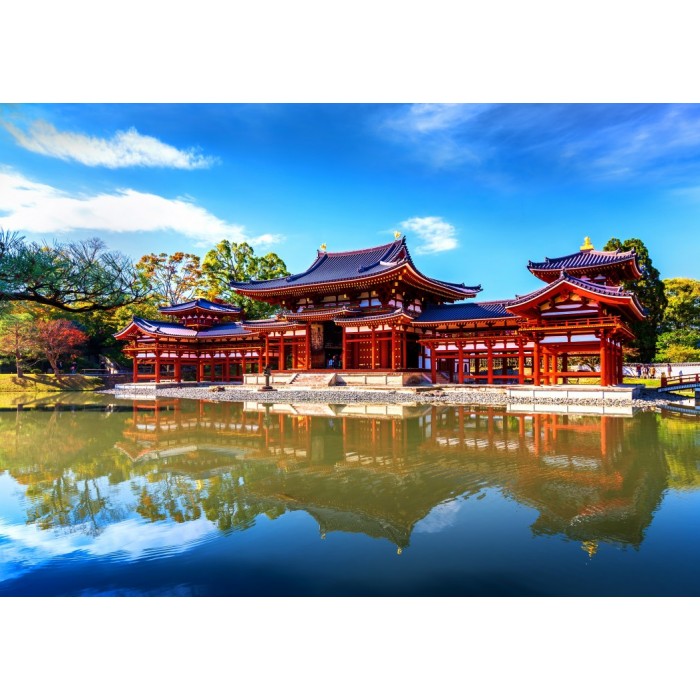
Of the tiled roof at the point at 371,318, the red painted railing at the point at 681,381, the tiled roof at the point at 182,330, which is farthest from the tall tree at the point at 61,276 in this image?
the red painted railing at the point at 681,381

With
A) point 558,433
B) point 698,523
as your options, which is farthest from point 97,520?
point 558,433

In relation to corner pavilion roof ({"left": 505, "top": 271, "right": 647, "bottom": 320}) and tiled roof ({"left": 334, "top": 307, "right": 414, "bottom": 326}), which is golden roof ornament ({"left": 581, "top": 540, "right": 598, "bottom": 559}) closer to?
corner pavilion roof ({"left": 505, "top": 271, "right": 647, "bottom": 320})

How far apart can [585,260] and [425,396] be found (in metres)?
10.7

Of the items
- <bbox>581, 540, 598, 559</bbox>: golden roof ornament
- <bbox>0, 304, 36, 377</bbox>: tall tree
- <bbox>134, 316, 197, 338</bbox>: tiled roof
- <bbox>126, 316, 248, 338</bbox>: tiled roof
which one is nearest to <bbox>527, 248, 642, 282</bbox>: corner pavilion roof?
<bbox>581, 540, 598, 559</bbox>: golden roof ornament

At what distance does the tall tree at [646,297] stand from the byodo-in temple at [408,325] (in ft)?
12.9

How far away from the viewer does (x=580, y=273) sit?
21719 mm

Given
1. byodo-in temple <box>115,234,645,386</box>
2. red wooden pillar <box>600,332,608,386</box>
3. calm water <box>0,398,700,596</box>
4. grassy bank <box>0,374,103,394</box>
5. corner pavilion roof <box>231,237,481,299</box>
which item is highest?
corner pavilion roof <box>231,237,481,299</box>

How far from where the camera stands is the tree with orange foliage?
34.2 m

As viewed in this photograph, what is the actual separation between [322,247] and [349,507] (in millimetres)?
29950

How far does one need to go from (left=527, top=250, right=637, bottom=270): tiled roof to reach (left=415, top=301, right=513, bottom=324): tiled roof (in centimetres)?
283

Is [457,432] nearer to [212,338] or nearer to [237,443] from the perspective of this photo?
[237,443]

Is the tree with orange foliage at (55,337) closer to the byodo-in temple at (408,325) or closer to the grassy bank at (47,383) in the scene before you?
the grassy bank at (47,383)

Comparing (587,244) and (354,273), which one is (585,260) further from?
(354,273)

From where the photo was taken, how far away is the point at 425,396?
69.1 ft
